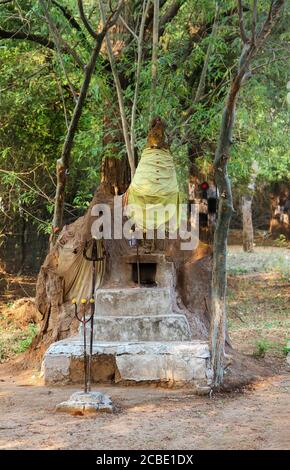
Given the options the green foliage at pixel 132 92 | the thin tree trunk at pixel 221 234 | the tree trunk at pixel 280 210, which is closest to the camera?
the thin tree trunk at pixel 221 234

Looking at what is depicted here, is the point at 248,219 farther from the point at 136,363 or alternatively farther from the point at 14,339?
the point at 136,363

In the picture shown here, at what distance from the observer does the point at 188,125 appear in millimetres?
9602

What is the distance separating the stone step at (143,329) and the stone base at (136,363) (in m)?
0.32

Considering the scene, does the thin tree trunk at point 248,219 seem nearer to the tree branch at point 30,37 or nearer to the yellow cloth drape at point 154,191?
the tree branch at point 30,37

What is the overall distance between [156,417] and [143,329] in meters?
1.74

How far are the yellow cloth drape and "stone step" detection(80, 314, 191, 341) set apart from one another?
3.52 feet

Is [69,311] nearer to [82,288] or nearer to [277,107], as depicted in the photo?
[82,288]

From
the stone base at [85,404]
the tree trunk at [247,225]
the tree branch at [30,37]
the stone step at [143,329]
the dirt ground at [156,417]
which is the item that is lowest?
the dirt ground at [156,417]

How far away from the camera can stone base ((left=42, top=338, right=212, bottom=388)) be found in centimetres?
717

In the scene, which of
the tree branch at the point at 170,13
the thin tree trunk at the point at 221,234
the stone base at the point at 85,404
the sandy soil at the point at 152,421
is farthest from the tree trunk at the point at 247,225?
the stone base at the point at 85,404

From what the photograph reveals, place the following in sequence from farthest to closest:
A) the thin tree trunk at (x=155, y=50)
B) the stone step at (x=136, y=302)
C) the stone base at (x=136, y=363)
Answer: the thin tree trunk at (x=155, y=50) < the stone step at (x=136, y=302) < the stone base at (x=136, y=363)

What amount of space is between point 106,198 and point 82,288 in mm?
1179

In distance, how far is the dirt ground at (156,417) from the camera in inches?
213

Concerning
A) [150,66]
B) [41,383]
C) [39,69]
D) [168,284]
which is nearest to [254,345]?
[168,284]
